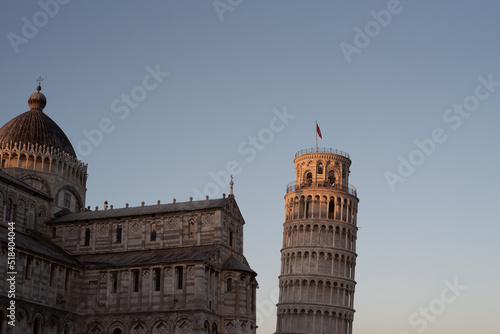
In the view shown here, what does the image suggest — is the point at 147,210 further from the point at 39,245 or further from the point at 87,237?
the point at 39,245

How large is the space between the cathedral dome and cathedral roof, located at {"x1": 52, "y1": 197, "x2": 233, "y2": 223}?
26.7 feet

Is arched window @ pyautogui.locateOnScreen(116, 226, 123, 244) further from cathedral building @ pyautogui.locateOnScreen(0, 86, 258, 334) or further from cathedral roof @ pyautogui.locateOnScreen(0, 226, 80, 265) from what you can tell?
cathedral roof @ pyautogui.locateOnScreen(0, 226, 80, 265)

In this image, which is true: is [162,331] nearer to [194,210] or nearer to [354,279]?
[194,210]

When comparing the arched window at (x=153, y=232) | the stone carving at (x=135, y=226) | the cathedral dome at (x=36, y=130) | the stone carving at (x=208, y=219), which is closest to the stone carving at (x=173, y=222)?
the arched window at (x=153, y=232)

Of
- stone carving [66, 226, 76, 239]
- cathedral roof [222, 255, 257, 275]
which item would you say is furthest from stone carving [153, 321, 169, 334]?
stone carving [66, 226, 76, 239]

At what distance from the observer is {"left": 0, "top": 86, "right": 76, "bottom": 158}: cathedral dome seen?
80.1 m

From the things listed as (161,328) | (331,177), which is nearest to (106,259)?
(161,328)

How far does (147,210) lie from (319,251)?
121 feet

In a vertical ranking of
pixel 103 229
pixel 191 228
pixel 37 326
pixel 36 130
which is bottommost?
pixel 37 326

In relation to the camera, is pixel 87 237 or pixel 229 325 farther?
pixel 87 237

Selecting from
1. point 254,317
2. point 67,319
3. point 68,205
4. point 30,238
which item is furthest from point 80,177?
point 254,317

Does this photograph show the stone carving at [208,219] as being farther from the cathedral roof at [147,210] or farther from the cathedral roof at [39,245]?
the cathedral roof at [39,245]

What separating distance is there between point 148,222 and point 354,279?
4301cm

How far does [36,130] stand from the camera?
80.8m
